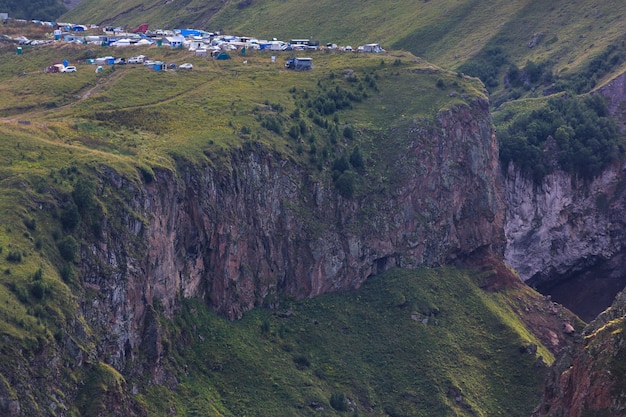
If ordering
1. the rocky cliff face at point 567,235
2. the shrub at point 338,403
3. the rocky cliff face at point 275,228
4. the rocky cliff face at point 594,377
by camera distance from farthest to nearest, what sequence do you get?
the rocky cliff face at point 567,235 < the shrub at point 338,403 < the rocky cliff face at point 275,228 < the rocky cliff face at point 594,377

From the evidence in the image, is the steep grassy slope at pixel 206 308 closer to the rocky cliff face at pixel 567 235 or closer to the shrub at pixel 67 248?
the shrub at pixel 67 248

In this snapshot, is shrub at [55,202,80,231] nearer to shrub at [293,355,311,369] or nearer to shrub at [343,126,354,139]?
shrub at [293,355,311,369]

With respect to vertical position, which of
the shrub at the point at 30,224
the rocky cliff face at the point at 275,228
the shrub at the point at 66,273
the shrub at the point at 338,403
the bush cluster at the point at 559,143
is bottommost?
the shrub at the point at 338,403

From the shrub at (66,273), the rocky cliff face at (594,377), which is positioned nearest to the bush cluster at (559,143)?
the rocky cliff face at (594,377)

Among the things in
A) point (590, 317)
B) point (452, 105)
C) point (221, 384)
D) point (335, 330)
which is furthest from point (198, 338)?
point (590, 317)

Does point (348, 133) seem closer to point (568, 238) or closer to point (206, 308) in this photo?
point (206, 308)

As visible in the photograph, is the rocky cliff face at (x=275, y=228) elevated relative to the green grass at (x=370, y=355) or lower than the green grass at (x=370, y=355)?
elevated

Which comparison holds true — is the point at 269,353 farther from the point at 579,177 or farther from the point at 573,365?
the point at 579,177

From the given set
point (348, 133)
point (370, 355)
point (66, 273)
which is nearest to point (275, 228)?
point (370, 355)
